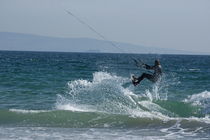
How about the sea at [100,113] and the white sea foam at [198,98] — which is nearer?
the sea at [100,113]

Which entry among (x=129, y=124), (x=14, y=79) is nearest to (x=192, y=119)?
(x=129, y=124)

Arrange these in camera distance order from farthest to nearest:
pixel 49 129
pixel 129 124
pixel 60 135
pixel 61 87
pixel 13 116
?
pixel 61 87, pixel 13 116, pixel 129 124, pixel 49 129, pixel 60 135

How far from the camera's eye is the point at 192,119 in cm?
1730

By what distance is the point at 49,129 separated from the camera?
1493 cm

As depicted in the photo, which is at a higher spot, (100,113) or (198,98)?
(198,98)

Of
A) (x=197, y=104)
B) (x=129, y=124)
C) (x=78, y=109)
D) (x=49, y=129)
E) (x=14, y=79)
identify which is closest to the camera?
(x=49, y=129)

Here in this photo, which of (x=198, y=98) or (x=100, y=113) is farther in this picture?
(x=198, y=98)

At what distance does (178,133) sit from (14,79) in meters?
19.9

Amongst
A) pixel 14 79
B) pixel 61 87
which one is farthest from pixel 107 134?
pixel 14 79

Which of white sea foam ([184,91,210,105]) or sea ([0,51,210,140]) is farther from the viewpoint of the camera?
white sea foam ([184,91,210,105])

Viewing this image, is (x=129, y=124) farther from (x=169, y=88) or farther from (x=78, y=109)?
(x=169, y=88)

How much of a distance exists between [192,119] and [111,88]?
5891 millimetres

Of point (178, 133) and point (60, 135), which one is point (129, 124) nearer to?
point (178, 133)

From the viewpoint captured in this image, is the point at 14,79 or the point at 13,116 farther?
the point at 14,79
